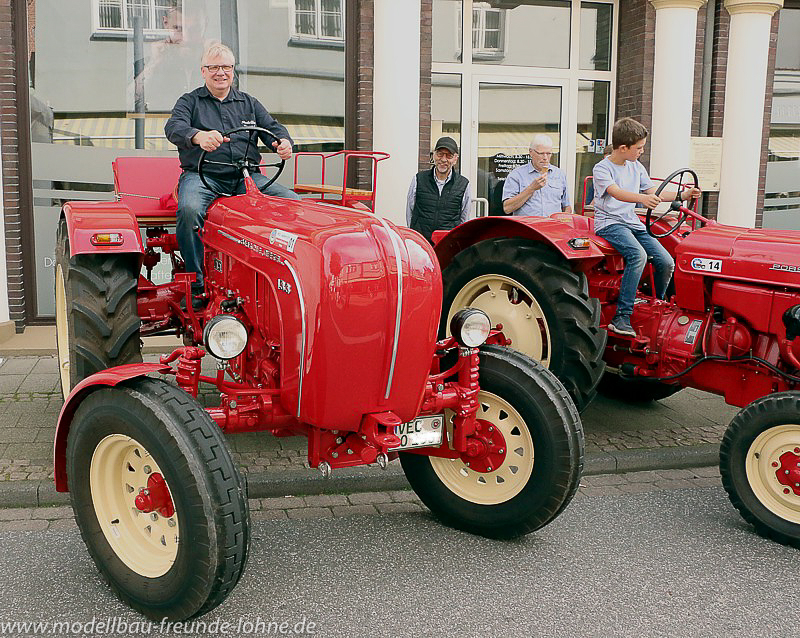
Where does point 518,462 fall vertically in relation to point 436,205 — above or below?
below

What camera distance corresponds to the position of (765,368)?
465 centimetres

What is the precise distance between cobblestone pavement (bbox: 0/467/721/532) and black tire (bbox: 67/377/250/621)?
2.74 ft

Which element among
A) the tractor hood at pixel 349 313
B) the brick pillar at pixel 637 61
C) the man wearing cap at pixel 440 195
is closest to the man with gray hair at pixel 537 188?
the man wearing cap at pixel 440 195

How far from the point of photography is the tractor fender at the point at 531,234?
500cm

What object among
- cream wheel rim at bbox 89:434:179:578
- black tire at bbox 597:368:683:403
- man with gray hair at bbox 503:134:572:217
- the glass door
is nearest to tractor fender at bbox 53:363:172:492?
cream wheel rim at bbox 89:434:179:578

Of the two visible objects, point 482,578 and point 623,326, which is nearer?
point 482,578

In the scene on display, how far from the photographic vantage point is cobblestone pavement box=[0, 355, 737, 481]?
4805 millimetres

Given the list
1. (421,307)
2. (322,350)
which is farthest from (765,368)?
(322,350)

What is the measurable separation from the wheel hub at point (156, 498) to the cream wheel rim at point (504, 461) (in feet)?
4.17

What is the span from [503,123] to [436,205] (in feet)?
11.2

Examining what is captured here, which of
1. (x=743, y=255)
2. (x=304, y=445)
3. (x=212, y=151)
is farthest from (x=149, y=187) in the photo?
(x=743, y=255)

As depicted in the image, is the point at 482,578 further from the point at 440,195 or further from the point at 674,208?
the point at 440,195

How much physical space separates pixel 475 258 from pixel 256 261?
1876 mm

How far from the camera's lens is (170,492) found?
3.05m
